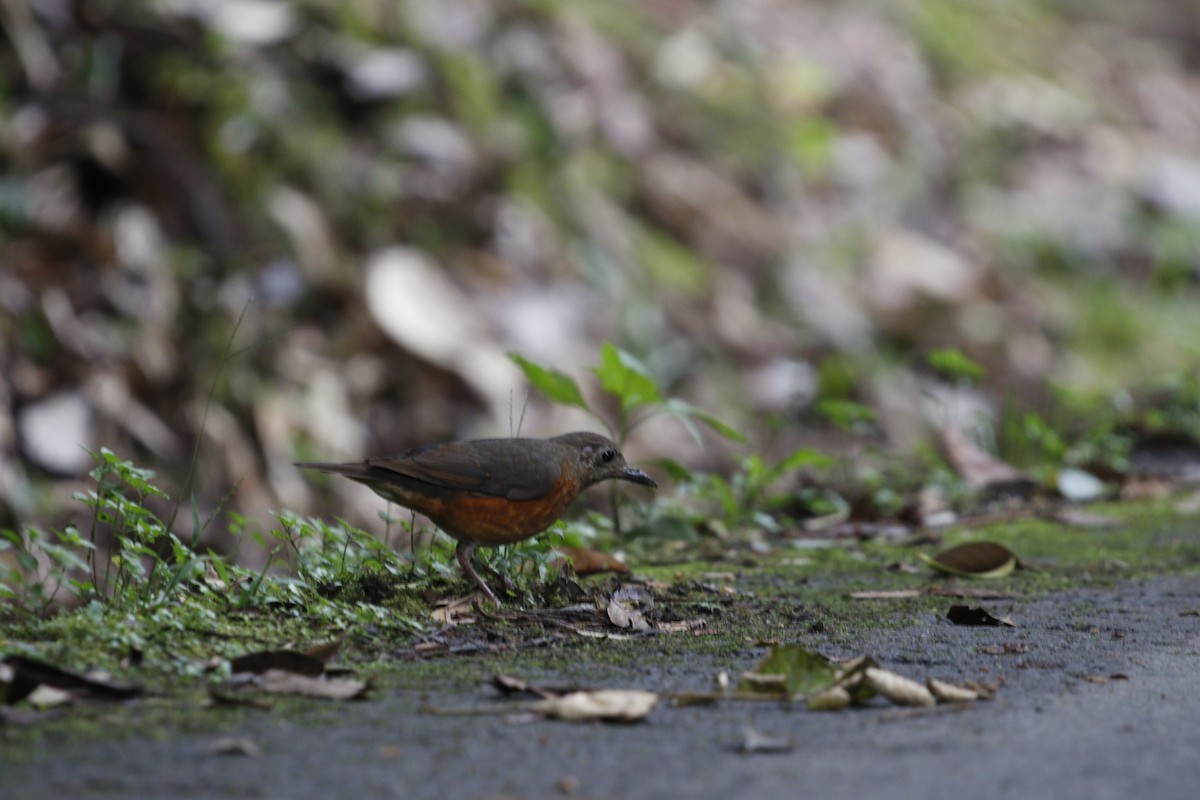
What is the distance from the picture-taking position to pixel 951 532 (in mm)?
4840

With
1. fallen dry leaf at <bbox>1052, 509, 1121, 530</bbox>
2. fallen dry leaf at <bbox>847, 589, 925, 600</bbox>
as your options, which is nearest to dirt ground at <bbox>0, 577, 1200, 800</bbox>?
fallen dry leaf at <bbox>847, 589, 925, 600</bbox>

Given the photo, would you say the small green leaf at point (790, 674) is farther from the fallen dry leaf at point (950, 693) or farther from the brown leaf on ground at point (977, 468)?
the brown leaf on ground at point (977, 468)

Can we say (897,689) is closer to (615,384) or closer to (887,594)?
(887,594)

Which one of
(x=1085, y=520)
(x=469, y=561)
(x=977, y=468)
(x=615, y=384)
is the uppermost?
(x=615, y=384)

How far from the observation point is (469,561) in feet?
10.1

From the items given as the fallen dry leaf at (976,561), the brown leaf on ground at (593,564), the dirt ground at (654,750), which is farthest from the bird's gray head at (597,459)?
the dirt ground at (654,750)

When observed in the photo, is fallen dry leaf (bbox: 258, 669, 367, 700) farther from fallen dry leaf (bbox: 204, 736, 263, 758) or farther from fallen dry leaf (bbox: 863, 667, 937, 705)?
fallen dry leaf (bbox: 863, 667, 937, 705)

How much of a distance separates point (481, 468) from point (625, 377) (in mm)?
1118

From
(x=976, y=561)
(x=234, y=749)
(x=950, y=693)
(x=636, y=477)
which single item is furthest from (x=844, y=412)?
(x=234, y=749)

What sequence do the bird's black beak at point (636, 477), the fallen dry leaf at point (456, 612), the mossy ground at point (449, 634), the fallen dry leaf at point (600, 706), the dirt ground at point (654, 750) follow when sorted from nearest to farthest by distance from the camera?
the dirt ground at point (654, 750) → the fallen dry leaf at point (600, 706) → the mossy ground at point (449, 634) → the fallen dry leaf at point (456, 612) → the bird's black beak at point (636, 477)

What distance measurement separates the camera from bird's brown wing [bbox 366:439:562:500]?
10.3 ft

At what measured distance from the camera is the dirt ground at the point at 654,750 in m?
1.62

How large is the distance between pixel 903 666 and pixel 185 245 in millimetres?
4909

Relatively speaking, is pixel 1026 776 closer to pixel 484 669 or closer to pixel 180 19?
pixel 484 669
